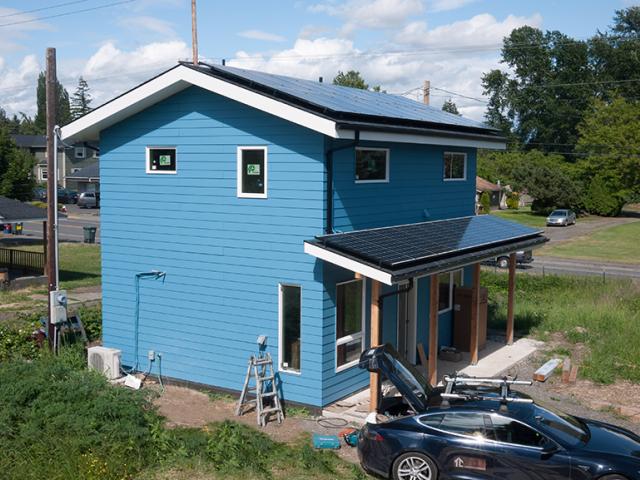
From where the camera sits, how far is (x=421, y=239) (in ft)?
45.8

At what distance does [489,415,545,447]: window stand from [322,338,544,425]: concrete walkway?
137 inches

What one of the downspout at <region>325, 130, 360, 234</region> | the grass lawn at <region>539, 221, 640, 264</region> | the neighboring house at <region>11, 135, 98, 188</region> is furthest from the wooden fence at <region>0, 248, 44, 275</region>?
the neighboring house at <region>11, 135, 98, 188</region>

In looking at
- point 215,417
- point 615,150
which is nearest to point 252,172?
point 215,417

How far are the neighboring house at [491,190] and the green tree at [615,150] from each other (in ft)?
28.8

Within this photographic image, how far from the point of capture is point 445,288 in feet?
57.3

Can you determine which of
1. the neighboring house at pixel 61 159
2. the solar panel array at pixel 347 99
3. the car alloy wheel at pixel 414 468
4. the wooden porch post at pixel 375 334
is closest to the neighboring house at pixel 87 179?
the neighboring house at pixel 61 159

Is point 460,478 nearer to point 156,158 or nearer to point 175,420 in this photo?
point 175,420

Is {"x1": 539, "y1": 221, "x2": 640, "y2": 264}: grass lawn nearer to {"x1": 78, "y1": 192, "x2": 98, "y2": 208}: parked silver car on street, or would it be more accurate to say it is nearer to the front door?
the front door

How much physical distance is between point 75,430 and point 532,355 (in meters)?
11.1

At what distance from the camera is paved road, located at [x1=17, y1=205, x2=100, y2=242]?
45619mm

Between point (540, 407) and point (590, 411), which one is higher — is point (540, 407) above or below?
above

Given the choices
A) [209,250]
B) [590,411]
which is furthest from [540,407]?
[209,250]

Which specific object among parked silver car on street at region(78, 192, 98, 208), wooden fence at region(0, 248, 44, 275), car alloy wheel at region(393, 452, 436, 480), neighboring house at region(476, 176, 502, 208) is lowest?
car alloy wheel at region(393, 452, 436, 480)

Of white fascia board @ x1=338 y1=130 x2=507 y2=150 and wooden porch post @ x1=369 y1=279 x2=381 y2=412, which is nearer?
wooden porch post @ x1=369 y1=279 x2=381 y2=412
